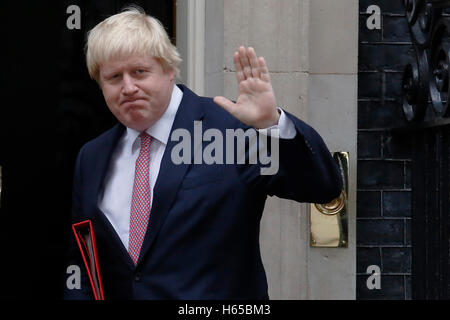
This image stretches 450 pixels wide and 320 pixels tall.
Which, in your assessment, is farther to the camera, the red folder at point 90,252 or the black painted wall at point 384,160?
the black painted wall at point 384,160

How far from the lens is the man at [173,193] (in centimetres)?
297

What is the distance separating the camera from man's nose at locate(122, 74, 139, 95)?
118 inches

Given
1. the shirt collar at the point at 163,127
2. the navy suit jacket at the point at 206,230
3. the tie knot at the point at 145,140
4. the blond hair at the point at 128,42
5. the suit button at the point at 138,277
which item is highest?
the blond hair at the point at 128,42

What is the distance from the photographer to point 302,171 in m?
2.92

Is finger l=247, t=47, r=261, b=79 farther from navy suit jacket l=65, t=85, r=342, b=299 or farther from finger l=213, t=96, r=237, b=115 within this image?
navy suit jacket l=65, t=85, r=342, b=299

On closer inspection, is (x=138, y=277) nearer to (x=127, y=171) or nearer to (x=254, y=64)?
(x=127, y=171)

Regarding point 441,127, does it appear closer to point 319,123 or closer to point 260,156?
point 319,123

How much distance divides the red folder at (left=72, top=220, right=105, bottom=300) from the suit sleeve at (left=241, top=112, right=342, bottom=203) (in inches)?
23.5

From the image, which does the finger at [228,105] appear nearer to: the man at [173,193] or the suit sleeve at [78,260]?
the man at [173,193]

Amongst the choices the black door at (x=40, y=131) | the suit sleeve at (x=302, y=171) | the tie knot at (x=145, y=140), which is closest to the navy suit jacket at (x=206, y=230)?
the suit sleeve at (x=302, y=171)

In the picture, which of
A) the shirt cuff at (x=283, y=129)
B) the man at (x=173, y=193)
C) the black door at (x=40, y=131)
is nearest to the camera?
the shirt cuff at (x=283, y=129)

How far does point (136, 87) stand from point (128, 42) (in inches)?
6.3

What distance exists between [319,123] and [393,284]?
3.79 ft

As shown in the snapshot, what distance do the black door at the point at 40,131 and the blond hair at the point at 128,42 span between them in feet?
9.08
